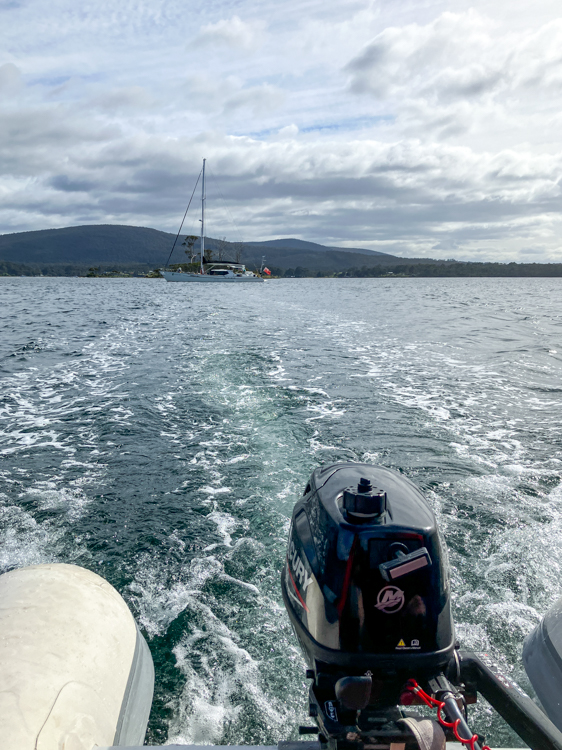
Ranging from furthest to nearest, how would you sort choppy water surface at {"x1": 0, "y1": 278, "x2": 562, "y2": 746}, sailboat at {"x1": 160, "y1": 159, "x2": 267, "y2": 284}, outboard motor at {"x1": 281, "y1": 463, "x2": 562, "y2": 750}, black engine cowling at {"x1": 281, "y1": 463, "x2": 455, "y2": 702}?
sailboat at {"x1": 160, "y1": 159, "x2": 267, "y2": 284} → choppy water surface at {"x1": 0, "y1": 278, "x2": 562, "y2": 746} → black engine cowling at {"x1": 281, "y1": 463, "x2": 455, "y2": 702} → outboard motor at {"x1": 281, "y1": 463, "x2": 562, "y2": 750}

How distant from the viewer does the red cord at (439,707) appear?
1701 mm

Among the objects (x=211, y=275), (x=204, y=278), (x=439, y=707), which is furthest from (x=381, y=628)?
(x=211, y=275)

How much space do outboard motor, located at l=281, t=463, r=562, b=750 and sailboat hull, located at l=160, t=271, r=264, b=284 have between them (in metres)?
70.1

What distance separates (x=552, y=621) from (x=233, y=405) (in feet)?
22.1

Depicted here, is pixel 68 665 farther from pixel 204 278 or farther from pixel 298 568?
pixel 204 278

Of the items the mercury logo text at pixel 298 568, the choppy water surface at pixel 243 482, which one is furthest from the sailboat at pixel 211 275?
the mercury logo text at pixel 298 568

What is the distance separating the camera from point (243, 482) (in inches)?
232

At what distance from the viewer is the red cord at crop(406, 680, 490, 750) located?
170cm

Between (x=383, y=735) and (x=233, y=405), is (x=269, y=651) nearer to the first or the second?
(x=383, y=735)

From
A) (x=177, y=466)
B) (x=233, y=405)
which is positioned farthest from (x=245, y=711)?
(x=233, y=405)

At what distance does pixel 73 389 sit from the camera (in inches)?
404

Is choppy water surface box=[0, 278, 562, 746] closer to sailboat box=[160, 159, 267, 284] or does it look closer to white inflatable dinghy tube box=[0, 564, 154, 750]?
white inflatable dinghy tube box=[0, 564, 154, 750]

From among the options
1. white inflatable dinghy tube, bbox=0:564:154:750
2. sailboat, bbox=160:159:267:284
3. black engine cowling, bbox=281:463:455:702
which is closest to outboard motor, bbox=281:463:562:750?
black engine cowling, bbox=281:463:455:702

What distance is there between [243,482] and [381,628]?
12.3 ft
